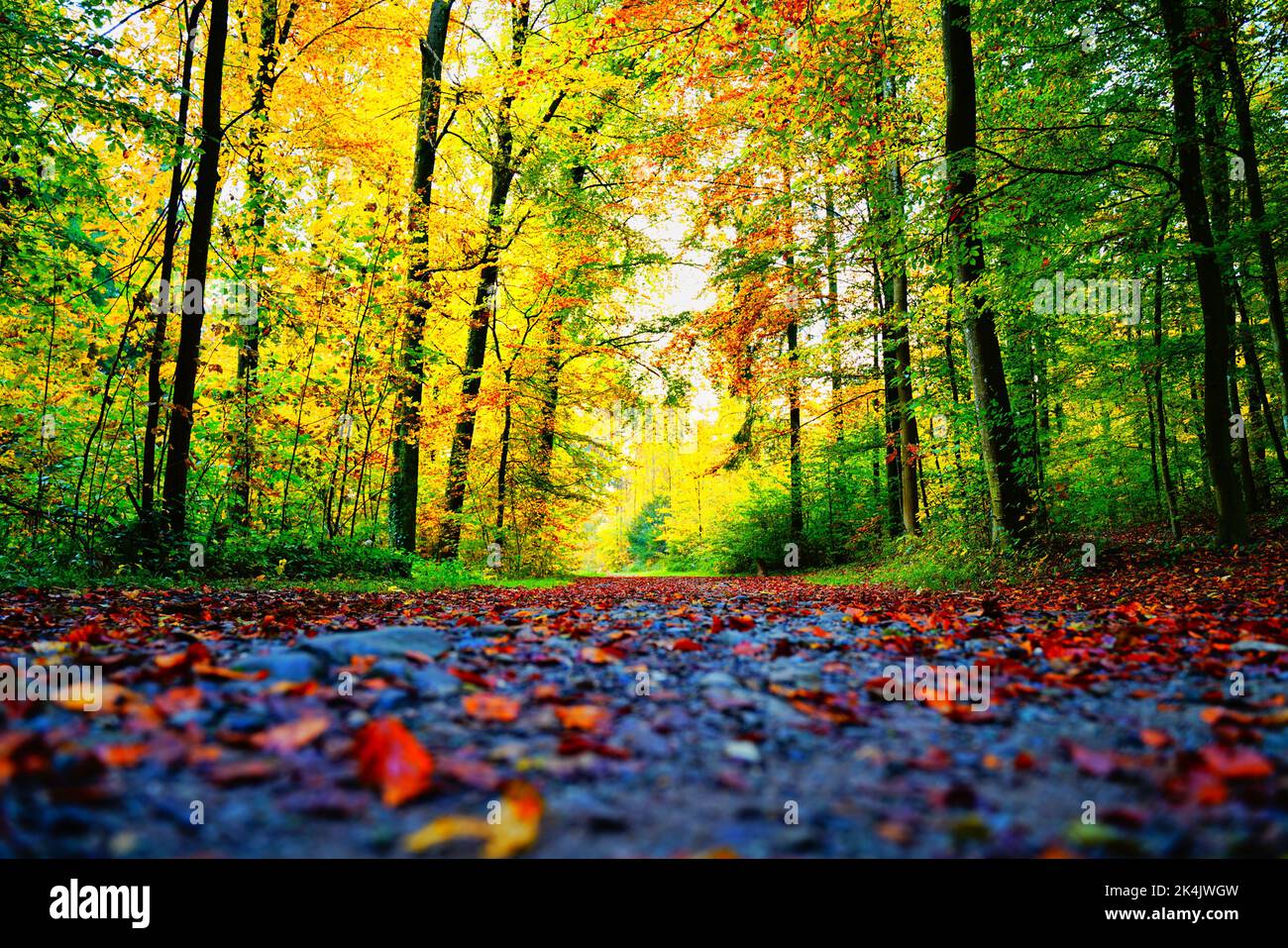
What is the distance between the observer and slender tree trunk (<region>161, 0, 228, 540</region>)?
23.6 feet

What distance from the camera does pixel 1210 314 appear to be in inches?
293

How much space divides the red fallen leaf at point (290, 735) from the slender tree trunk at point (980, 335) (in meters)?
8.34

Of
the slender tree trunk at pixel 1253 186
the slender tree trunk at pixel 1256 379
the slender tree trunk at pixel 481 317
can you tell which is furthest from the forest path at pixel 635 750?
the slender tree trunk at pixel 1256 379

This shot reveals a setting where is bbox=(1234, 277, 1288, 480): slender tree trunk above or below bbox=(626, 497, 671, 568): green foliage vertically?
above

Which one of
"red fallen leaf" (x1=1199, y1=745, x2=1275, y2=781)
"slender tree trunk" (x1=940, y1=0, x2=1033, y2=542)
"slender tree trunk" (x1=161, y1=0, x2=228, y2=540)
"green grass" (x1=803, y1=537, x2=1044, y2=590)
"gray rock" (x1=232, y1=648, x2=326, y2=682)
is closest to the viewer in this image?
"red fallen leaf" (x1=1199, y1=745, x2=1275, y2=781)

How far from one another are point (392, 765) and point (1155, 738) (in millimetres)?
2101

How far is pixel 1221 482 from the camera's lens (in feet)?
24.5

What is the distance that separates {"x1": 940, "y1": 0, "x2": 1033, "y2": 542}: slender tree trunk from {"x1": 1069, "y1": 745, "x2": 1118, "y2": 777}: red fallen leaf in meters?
7.26

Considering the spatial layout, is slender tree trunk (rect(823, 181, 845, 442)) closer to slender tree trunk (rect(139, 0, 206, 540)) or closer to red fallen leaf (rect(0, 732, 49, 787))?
slender tree trunk (rect(139, 0, 206, 540))

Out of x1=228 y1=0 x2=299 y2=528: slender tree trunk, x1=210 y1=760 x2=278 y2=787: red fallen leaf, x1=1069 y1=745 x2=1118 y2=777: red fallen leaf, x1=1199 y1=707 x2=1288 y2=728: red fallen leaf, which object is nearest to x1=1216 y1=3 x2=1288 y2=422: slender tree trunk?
x1=1199 y1=707 x2=1288 y2=728: red fallen leaf

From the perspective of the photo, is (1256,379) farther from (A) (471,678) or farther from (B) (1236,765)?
(A) (471,678)

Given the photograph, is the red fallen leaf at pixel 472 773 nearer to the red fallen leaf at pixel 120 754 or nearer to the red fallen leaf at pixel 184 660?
the red fallen leaf at pixel 120 754

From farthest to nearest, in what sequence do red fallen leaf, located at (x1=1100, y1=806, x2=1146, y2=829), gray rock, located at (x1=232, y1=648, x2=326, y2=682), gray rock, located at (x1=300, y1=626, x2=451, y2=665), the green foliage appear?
1. the green foliage
2. gray rock, located at (x1=300, y1=626, x2=451, y2=665)
3. gray rock, located at (x1=232, y1=648, x2=326, y2=682)
4. red fallen leaf, located at (x1=1100, y1=806, x2=1146, y2=829)
